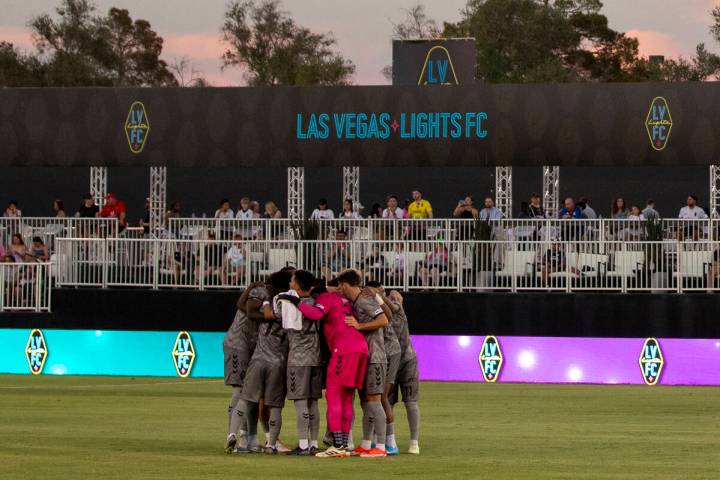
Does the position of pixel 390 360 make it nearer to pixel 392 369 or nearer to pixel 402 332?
pixel 392 369

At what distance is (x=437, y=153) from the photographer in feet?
123

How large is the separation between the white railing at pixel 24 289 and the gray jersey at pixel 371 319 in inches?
737

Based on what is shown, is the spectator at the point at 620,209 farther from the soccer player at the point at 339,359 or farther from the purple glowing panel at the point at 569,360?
the soccer player at the point at 339,359

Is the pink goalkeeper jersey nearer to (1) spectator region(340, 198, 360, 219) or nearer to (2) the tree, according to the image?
(1) spectator region(340, 198, 360, 219)

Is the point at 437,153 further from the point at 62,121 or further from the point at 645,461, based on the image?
the point at 645,461

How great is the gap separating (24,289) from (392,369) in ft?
61.8

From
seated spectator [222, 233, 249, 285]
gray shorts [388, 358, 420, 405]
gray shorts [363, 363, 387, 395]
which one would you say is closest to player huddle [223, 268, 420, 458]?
gray shorts [363, 363, 387, 395]

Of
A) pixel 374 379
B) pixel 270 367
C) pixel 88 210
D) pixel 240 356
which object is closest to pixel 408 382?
pixel 374 379

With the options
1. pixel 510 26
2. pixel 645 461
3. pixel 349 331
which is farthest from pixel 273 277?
pixel 510 26

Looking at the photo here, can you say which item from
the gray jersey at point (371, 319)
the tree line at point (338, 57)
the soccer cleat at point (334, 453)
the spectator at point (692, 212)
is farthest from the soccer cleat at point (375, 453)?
the tree line at point (338, 57)

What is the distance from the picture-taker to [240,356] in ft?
54.0

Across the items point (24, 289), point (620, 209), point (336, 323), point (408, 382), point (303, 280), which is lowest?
point (408, 382)

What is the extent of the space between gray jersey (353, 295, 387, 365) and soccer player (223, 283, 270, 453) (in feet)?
3.23

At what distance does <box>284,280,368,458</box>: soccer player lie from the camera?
15.7m
